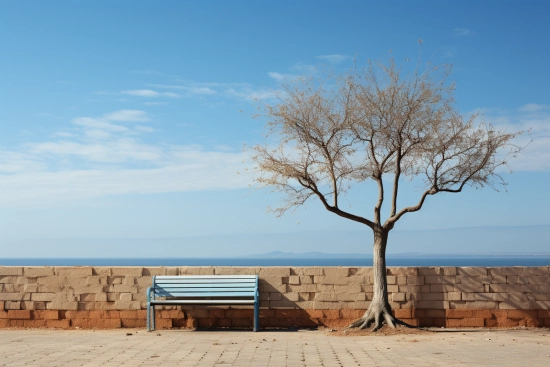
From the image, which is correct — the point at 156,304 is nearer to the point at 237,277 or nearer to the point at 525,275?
the point at 237,277

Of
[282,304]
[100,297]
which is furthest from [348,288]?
[100,297]

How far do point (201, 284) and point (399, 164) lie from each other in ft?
13.8

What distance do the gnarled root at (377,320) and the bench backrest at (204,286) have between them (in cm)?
194

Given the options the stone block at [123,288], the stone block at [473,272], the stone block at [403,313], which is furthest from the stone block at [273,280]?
the stone block at [473,272]

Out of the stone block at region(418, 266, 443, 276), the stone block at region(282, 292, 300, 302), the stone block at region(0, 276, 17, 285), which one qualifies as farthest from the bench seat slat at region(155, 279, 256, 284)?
the stone block at region(418, 266, 443, 276)

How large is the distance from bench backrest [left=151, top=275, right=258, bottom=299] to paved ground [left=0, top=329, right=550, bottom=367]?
0.67 m

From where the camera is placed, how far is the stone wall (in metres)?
12.0

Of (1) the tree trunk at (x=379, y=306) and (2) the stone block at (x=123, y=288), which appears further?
(2) the stone block at (x=123, y=288)

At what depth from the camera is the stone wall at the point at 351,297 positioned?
39.5 ft

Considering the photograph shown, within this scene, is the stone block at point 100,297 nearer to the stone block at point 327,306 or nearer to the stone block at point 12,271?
the stone block at point 12,271

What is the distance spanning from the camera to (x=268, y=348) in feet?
31.0

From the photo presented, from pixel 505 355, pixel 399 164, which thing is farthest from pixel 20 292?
pixel 505 355

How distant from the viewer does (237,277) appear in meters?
11.9

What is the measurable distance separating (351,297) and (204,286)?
8.76 ft
